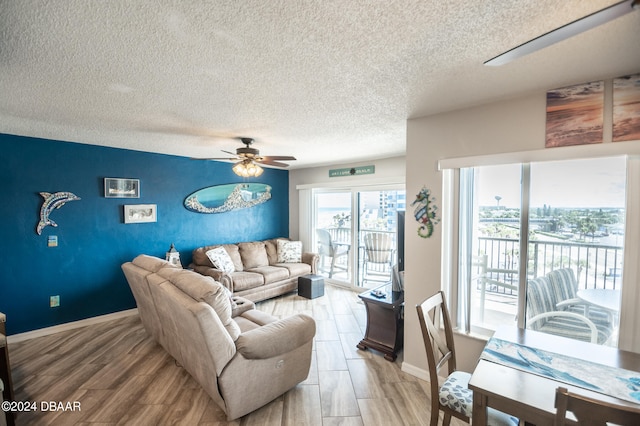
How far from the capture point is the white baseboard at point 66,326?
3105 mm

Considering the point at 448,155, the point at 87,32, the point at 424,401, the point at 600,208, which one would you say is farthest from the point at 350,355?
the point at 87,32

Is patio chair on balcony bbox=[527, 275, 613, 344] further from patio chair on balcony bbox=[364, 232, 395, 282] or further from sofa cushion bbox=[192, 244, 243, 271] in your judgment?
sofa cushion bbox=[192, 244, 243, 271]

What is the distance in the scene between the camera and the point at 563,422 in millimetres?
895

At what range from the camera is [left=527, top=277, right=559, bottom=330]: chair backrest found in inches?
81.2

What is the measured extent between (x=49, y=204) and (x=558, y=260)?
5401mm

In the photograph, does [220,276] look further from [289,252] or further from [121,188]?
[121,188]

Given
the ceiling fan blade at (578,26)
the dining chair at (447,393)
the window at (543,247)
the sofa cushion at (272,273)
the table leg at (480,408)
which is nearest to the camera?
the ceiling fan blade at (578,26)

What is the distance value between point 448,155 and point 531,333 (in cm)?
146

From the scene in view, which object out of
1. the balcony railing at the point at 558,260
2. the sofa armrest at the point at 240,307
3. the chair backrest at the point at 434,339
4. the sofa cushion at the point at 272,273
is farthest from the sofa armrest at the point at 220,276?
the balcony railing at the point at 558,260

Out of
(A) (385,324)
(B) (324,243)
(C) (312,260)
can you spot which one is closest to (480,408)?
(A) (385,324)

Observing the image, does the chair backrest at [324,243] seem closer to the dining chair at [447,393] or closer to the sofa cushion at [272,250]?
the sofa cushion at [272,250]

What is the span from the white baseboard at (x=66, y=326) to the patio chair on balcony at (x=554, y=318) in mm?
4908

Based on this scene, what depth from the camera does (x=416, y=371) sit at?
2514 mm

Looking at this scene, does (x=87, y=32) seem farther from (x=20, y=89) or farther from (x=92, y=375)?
(x=92, y=375)
